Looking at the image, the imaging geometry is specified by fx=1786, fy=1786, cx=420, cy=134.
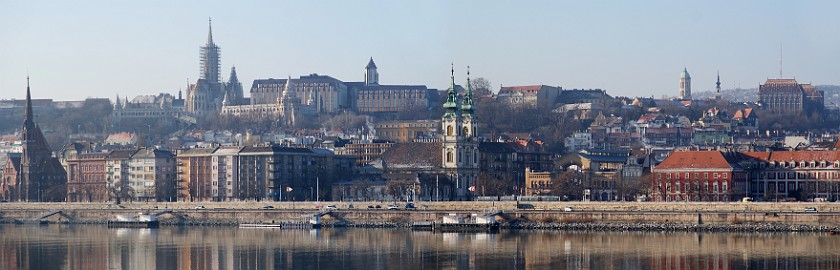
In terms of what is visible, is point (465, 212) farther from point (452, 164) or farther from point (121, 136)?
Answer: point (121, 136)

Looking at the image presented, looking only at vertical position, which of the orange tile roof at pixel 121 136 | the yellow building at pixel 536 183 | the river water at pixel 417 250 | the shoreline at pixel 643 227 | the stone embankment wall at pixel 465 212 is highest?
the orange tile roof at pixel 121 136

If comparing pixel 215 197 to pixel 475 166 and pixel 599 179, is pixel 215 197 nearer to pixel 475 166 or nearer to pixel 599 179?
pixel 475 166

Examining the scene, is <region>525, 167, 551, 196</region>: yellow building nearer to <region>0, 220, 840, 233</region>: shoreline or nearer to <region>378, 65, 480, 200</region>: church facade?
<region>378, 65, 480, 200</region>: church facade

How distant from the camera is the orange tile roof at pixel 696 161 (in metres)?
109

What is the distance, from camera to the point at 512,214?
9850cm

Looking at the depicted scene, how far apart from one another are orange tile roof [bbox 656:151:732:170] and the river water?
20781 mm

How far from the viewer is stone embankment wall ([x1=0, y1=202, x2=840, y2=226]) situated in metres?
90.3

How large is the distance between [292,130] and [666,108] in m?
41.3

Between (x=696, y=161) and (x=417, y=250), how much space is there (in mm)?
35499

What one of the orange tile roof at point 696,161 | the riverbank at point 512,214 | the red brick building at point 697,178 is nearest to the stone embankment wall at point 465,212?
the riverbank at point 512,214

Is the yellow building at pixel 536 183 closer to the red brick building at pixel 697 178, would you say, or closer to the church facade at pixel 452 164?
the church facade at pixel 452 164

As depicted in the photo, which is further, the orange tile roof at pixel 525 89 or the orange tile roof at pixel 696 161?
the orange tile roof at pixel 525 89

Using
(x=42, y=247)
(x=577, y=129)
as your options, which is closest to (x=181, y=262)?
(x=42, y=247)

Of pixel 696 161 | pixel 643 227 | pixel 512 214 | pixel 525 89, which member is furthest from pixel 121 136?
pixel 643 227
